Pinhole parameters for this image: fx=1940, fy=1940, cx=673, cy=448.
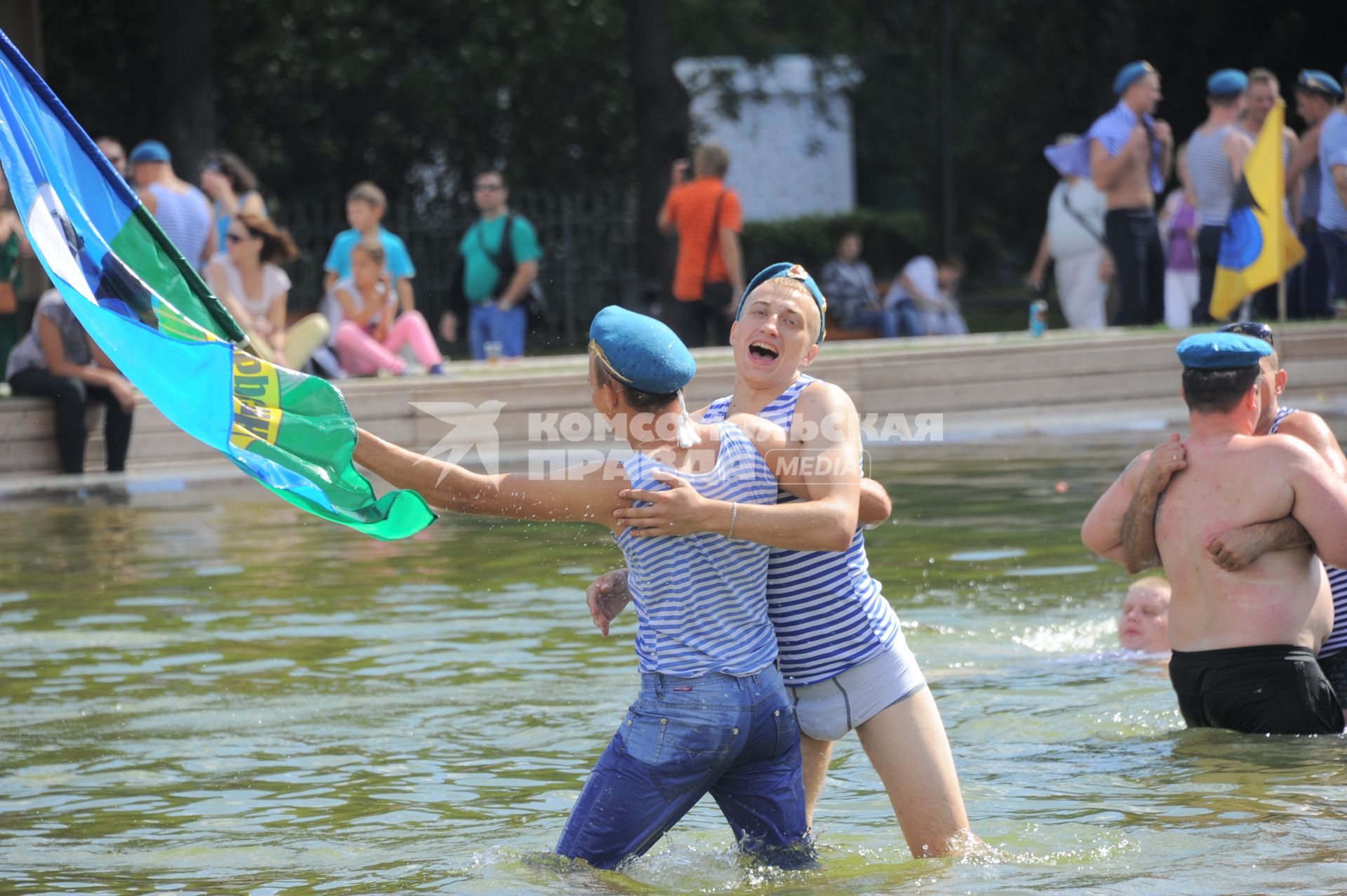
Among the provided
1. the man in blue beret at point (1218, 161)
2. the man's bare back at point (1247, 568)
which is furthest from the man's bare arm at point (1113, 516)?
the man in blue beret at point (1218, 161)

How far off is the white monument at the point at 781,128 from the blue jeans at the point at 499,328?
601 inches

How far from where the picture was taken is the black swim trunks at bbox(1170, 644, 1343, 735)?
647cm

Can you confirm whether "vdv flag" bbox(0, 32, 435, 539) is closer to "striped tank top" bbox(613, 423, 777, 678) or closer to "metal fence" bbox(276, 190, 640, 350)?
"striped tank top" bbox(613, 423, 777, 678)

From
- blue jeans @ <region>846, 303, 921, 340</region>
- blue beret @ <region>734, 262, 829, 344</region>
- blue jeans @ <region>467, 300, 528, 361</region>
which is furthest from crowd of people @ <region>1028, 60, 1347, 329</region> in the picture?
A: blue beret @ <region>734, 262, 829, 344</region>

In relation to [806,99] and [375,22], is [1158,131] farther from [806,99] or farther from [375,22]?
[806,99]

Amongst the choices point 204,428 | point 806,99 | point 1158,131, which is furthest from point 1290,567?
point 806,99

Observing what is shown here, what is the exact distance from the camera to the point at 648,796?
4773mm

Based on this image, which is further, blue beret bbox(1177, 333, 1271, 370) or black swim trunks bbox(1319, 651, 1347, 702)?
black swim trunks bbox(1319, 651, 1347, 702)

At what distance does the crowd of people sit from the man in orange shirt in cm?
305

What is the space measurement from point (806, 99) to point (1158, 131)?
2220cm

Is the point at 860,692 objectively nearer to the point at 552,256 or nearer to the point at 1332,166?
the point at 1332,166

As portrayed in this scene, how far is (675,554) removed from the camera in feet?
15.6

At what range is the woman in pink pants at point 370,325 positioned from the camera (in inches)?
626

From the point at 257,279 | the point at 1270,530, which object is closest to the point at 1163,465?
the point at 1270,530
